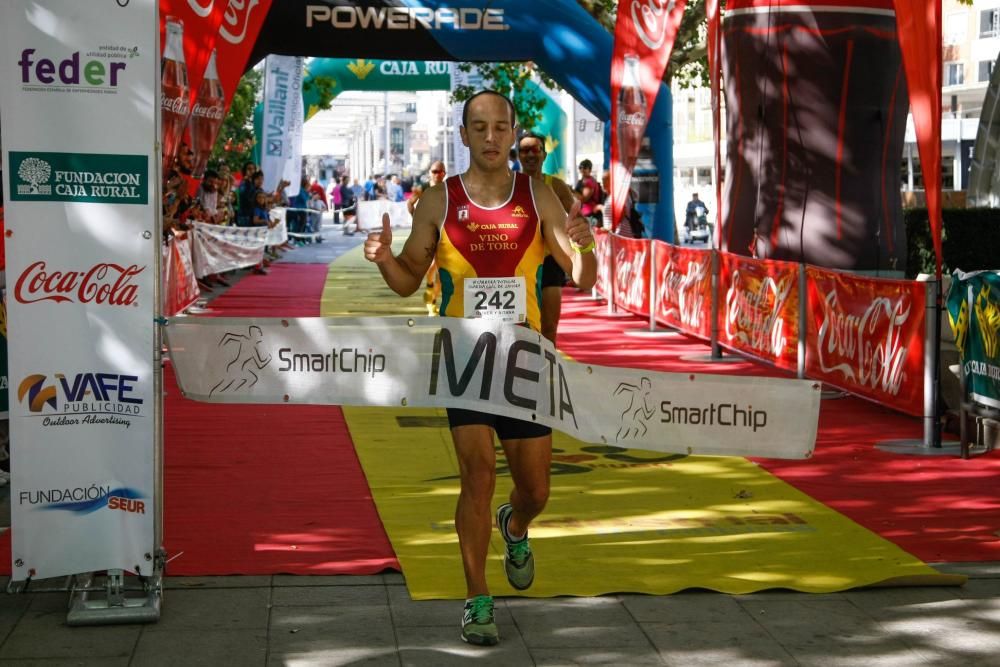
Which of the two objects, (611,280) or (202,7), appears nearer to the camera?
(202,7)

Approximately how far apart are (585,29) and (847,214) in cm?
500

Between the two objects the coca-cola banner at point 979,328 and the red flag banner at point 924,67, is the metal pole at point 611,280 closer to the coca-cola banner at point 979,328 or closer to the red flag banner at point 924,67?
the coca-cola banner at point 979,328

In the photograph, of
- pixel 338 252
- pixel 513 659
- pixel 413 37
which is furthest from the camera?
pixel 338 252

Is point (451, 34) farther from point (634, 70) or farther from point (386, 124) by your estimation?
point (386, 124)

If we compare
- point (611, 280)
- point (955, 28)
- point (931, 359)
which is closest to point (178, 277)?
point (611, 280)

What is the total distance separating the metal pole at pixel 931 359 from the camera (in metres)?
9.63

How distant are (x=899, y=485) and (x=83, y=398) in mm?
5032

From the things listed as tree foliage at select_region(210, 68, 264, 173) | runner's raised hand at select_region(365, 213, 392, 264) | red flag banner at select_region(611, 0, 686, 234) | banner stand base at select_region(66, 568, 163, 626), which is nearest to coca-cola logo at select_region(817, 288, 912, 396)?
red flag banner at select_region(611, 0, 686, 234)

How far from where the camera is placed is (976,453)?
978 centimetres

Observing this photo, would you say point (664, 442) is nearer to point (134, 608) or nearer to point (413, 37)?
point (134, 608)

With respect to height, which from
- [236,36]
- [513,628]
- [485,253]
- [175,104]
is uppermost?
[236,36]

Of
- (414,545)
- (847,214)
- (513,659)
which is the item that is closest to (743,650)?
(513,659)

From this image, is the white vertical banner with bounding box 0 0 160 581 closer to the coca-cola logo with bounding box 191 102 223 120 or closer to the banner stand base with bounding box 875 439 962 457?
the banner stand base with bounding box 875 439 962 457

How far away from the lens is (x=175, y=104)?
11.9 meters
